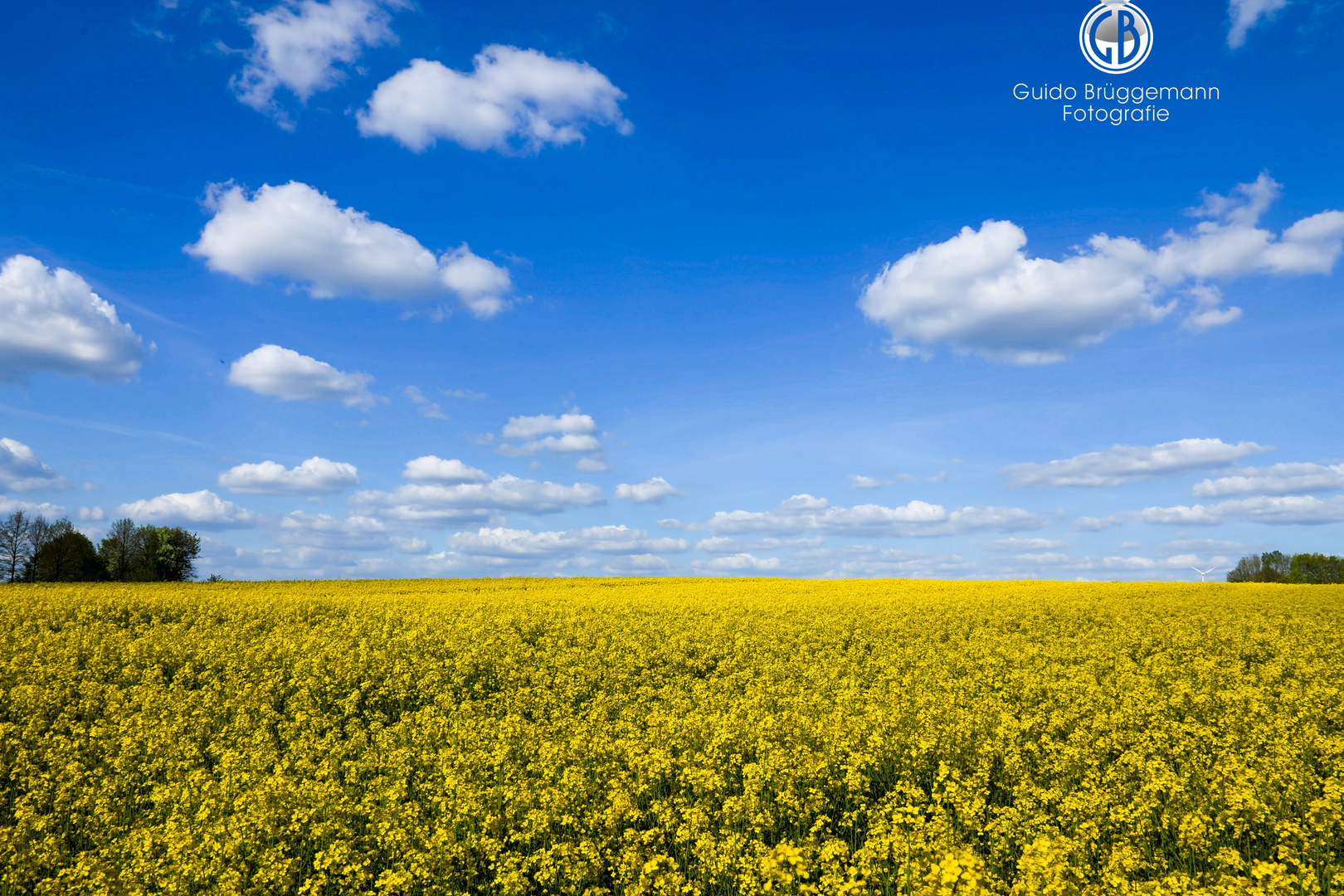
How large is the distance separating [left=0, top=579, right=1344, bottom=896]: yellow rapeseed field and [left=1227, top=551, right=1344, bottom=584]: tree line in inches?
4388

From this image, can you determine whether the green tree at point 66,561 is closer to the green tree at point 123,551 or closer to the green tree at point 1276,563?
the green tree at point 123,551

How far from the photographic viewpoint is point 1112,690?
15.2 meters

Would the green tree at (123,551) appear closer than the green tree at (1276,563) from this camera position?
Yes

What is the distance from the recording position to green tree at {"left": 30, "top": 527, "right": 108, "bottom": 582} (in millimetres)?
69562

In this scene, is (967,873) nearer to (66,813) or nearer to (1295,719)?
(1295,719)

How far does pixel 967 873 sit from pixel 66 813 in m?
13.3

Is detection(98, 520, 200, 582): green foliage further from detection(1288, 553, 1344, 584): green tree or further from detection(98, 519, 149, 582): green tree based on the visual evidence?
detection(1288, 553, 1344, 584): green tree

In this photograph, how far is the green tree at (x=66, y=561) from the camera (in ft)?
228

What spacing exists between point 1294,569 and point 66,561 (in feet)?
539

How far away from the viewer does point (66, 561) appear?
7031 cm

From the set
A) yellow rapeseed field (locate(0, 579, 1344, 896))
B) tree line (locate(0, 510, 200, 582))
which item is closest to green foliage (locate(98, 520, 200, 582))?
tree line (locate(0, 510, 200, 582))

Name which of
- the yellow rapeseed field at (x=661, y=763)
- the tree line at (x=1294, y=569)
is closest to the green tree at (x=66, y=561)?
the yellow rapeseed field at (x=661, y=763)

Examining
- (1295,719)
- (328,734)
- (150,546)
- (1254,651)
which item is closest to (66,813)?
(328,734)

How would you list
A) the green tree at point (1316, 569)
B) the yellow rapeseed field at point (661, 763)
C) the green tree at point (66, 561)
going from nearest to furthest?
the yellow rapeseed field at point (661, 763), the green tree at point (66, 561), the green tree at point (1316, 569)
